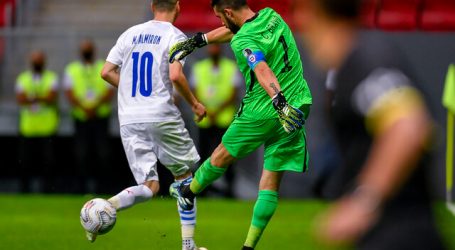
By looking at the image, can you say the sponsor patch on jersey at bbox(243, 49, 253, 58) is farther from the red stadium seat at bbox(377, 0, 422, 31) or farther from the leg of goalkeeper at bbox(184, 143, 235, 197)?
the red stadium seat at bbox(377, 0, 422, 31)

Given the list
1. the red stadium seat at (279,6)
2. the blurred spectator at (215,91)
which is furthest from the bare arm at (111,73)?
the red stadium seat at (279,6)

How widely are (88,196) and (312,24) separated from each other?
1246 cm

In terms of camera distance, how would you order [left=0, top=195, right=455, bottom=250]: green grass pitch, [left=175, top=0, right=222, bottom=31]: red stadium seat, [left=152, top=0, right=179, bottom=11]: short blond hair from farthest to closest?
[left=175, top=0, right=222, bottom=31]: red stadium seat < [left=0, top=195, right=455, bottom=250]: green grass pitch < [left=152, top=0, right=179, bottom=11]: short blond hair

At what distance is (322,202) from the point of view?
15.7m

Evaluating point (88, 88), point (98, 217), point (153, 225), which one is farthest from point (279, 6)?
point (98, 217)

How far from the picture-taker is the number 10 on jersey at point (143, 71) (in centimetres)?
883

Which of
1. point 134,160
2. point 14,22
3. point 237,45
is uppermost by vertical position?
point 237,45

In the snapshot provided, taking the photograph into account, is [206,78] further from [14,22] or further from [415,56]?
Answer: [14,22]

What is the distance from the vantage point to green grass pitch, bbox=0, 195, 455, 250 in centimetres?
1019

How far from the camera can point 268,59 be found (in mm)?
8547

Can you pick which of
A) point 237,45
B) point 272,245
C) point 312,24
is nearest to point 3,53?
point 272,245

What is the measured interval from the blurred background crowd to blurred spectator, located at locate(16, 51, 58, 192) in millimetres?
14

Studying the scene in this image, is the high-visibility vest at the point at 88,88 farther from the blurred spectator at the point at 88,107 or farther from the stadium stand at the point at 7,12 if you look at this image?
the stadium stand at the point at 7,12

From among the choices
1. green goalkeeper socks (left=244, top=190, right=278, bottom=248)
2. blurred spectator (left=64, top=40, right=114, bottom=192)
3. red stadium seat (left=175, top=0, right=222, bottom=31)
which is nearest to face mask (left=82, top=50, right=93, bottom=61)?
blurred spectator (left=64, top=40, right=114, bottom=192)
